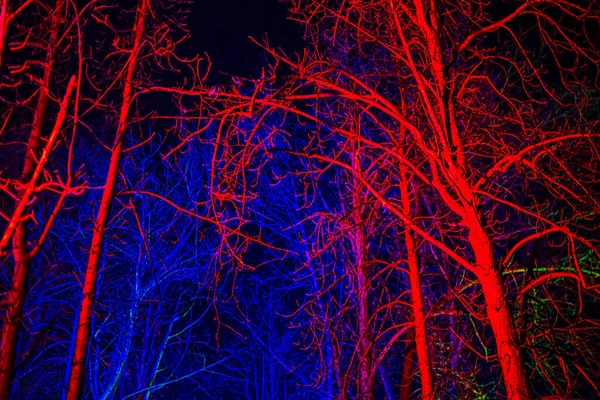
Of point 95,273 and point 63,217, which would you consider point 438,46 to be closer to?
point 95,273

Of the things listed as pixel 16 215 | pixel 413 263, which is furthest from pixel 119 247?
pixel 16 215

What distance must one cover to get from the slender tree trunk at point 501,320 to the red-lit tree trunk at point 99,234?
505 cm

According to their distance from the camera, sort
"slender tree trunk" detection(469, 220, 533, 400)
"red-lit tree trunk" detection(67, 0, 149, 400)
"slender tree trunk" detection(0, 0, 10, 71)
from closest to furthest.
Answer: "slender tree trunk" detection(0, 0, 10, 71) → "slender tree trunk" detection(469, 220, 533, 400) → "red-lit tree trunk" detection(67, 0, 149, 400)

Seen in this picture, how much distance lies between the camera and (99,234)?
777cm

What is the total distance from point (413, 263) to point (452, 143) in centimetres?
297

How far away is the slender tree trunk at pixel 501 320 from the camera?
4.60 metres

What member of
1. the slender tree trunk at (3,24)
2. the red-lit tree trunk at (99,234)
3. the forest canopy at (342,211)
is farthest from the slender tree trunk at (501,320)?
the red-lit tree trunk at (99,234)

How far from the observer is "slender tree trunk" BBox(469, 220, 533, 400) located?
15.1 feet

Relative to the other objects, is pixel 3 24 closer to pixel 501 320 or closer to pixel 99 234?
pixel 99 234

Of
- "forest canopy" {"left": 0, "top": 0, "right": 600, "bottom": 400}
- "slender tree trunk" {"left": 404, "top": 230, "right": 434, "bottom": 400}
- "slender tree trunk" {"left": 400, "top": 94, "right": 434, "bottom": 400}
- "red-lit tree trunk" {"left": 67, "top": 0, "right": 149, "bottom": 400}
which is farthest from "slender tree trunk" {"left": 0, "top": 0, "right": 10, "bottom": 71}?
"slender tree trunk" {"left": 404, "top": 230, "right": 434, "bottom": 400}

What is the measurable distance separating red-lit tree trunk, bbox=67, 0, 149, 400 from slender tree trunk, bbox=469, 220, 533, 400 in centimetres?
505

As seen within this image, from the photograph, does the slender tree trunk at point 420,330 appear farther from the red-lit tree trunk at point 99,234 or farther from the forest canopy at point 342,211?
the red-lit tree trunk at point 99,234

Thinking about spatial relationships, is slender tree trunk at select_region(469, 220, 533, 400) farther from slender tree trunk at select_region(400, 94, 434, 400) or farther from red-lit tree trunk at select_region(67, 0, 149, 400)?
red-lit tree trunk at select_region(67, 0, 149, 400)

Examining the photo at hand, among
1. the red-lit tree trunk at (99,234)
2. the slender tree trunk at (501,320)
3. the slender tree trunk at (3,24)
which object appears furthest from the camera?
the red-lit tree trunk at (99,234)
